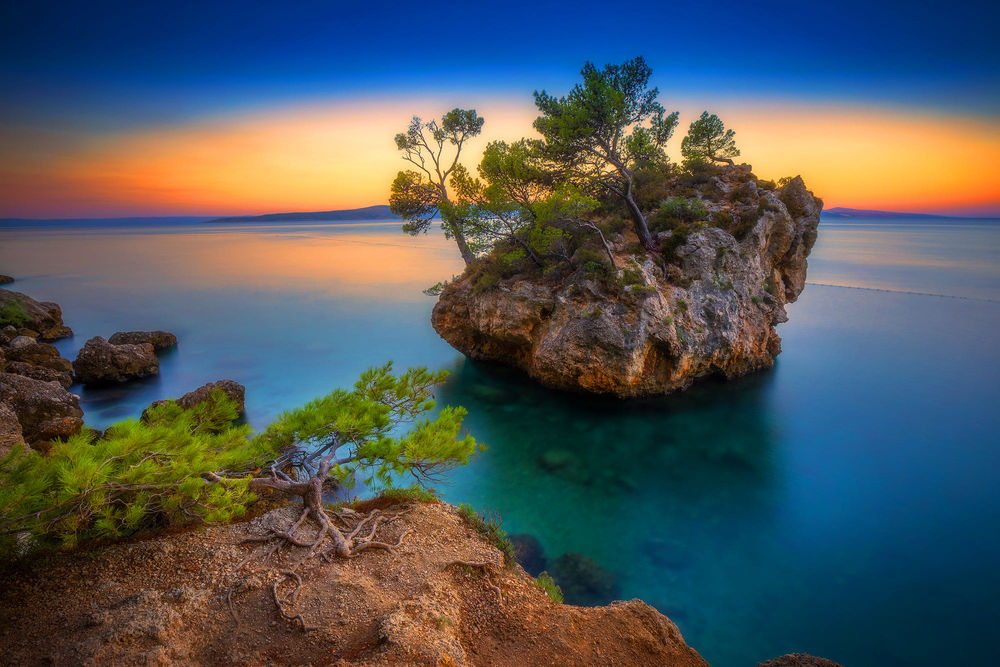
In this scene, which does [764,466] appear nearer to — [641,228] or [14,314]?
[641,228]

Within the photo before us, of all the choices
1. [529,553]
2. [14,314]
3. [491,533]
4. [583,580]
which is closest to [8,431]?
[491,533]

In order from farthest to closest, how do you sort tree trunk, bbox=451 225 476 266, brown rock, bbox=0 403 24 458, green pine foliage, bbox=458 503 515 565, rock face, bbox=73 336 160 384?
tree trunk, bbox=451 225 476 266
rock face, bbox=73 336 160 384
brown rock, bbox=0 403 24 458
green pine foliage, bbox=458 503 515 565

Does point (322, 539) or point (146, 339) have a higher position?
point (322, 539)

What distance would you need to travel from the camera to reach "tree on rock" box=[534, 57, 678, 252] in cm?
1532

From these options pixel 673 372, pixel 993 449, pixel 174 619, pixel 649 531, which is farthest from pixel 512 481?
pixel 993 449

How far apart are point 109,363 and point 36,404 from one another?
21.7 ft

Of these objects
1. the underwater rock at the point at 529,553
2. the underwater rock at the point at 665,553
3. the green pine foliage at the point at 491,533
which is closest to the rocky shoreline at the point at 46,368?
the green pine foliage at the point at 491,533

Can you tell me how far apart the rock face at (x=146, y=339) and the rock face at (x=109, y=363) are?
2.51 m

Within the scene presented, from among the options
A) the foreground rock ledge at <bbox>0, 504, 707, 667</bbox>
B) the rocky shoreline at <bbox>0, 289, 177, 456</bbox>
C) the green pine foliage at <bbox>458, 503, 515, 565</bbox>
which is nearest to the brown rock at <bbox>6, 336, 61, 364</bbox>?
the rocky shoreline at <bbox>0, 289, 177, 456</bbox>

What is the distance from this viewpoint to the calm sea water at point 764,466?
7980 mm

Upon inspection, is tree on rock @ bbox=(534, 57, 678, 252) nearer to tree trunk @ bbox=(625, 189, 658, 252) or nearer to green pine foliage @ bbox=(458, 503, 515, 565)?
tree trunk @ bbox=(625, 189, 658, 252)

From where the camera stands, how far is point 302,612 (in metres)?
4.89

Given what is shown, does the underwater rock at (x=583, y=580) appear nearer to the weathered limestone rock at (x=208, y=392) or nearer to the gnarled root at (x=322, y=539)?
the gnarled root at (x=322, y=539)

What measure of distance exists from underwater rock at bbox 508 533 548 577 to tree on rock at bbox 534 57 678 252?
36.5 feet
